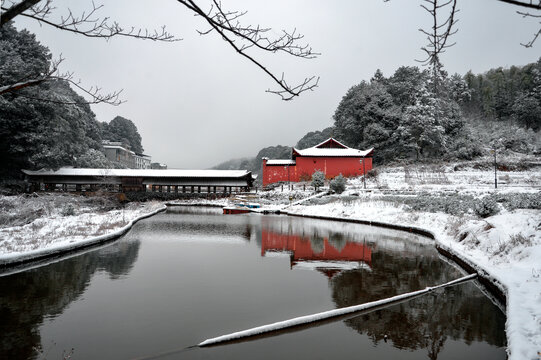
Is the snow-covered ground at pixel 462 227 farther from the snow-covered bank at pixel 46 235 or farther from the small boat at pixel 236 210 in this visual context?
the small boat at pixel 236 210

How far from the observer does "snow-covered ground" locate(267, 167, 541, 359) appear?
4082 millimetres

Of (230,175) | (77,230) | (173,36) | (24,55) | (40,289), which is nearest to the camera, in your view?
(173,36)

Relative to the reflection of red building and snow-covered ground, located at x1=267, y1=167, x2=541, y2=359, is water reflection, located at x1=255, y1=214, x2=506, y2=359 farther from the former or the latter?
snow-covered ground, located at x1=267, y1=167, x2=541, y2=359

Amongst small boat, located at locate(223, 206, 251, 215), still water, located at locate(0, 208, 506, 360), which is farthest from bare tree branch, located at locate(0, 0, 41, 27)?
small boat, located at locate(223, 206, 251, 215)

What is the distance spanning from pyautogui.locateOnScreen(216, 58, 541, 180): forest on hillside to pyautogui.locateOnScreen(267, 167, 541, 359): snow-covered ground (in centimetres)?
1257

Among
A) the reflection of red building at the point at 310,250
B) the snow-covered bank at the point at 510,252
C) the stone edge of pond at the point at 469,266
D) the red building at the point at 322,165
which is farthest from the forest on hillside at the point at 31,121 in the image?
the snow-covered bank at the point at 510,252

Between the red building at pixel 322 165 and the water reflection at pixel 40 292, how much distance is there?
27573mm

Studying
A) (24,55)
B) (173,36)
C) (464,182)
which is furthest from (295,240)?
(24,55)

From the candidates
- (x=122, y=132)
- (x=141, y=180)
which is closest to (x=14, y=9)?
(x=141, y=180)

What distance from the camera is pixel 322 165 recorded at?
3612cm

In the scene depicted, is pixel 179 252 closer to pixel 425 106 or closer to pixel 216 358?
pixel 216 358

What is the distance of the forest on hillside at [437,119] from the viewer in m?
36.5

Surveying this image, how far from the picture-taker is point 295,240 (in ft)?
40.0

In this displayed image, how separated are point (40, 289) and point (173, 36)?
6071mm
